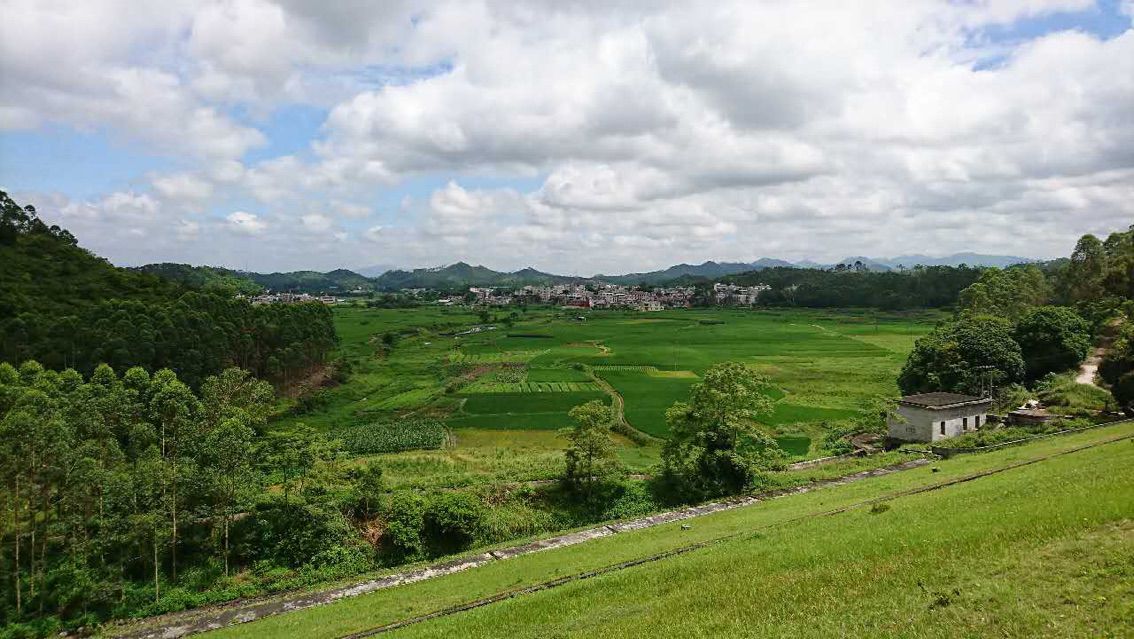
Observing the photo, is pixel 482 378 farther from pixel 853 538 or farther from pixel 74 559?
pixel 853 538

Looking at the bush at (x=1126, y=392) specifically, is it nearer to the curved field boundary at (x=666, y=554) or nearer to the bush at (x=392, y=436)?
the curved field boundary at (x=666, y=554)

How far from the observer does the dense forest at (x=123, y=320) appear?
45094 mm

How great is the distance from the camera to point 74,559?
2441 cm

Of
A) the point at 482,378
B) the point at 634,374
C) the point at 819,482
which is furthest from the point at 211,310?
the point at 819,482

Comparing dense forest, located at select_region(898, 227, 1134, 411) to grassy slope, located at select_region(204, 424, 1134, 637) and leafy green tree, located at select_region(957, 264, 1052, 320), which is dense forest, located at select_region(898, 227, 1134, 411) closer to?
leafy green tree, located at select_region(957, 264, 1052, 320)

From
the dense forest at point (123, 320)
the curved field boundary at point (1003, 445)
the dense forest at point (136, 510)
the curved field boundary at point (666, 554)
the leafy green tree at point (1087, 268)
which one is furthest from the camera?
the leafy green tree at point (1087, 268)

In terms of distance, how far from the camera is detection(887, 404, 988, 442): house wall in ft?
133

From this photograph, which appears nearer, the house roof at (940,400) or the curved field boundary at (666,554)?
the curved field boundary at (666,554)

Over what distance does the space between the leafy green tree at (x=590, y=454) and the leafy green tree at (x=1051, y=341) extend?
144ft

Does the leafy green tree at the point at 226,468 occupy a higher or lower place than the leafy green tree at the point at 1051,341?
lower

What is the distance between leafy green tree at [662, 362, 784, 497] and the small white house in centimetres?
1360

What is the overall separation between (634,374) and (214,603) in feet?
186

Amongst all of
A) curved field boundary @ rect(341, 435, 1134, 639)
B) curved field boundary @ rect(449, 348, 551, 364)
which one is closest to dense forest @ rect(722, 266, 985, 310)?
curved field boundary @ rect(449, 348, 551, 364)

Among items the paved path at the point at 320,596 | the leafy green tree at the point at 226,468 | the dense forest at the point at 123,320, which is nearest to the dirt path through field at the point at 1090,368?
the paved path at the point at 320,596
